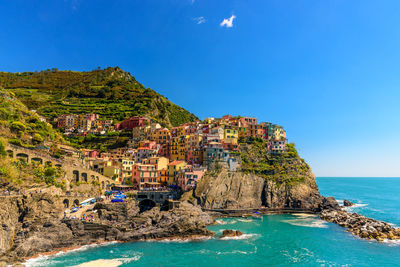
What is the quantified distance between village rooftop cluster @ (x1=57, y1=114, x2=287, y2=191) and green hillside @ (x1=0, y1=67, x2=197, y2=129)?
14.0 m

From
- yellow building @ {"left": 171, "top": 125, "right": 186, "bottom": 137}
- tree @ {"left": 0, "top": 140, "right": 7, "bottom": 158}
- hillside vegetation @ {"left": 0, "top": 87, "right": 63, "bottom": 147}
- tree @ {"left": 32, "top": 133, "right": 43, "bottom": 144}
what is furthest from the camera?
yellow building @ {"left": 171, "top": 125, "right": 186, "bottom": 137}

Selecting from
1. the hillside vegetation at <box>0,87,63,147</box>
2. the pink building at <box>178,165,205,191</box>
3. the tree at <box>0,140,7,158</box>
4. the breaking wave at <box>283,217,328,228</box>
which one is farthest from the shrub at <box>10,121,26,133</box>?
the breaking wave at <box>283,217,328,228</box>

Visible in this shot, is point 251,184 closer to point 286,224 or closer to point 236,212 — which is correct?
point 236,212

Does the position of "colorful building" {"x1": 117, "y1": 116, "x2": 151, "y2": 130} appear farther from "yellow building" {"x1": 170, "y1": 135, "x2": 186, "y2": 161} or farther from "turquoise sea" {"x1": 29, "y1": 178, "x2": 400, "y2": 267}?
"turquoise sea" {"x1": 29, "y1": 178, "x2": 400, "y2": 267}

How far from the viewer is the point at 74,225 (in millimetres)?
41281

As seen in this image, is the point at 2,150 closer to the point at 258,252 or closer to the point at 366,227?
the point at 258,252

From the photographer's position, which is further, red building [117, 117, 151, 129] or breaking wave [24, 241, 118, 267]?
red building [117, 117, 151, 129]

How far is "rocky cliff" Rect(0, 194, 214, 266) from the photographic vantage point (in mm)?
35312

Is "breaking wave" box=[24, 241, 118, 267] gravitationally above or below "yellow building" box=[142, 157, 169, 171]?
below

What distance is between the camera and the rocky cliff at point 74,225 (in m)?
35.3

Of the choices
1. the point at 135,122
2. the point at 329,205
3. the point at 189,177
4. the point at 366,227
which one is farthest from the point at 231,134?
the point at 366,227

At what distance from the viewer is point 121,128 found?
104812mm

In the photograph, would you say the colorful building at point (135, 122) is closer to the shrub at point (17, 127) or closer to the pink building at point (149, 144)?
the pink building at point (149, 144)

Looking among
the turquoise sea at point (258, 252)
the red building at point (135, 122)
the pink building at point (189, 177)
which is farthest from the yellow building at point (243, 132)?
the turquoise sea at point (258, 252)
